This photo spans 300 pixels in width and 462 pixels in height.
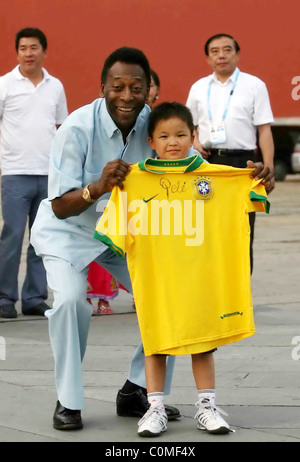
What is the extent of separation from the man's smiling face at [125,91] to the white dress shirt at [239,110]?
11.2ft

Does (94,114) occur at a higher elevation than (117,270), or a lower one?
higher

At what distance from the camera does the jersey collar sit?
4.69m

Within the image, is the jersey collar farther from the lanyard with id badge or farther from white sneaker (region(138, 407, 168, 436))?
the lanyard with id badge

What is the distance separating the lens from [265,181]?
4844 mm

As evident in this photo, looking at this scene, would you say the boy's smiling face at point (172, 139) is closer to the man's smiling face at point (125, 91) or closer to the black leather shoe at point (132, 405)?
the man's smiling face at point (125, 91)

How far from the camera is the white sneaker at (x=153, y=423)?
184 inches

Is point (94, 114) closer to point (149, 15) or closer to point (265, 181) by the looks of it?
point (265, 181)

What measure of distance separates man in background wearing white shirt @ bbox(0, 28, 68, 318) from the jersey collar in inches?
133

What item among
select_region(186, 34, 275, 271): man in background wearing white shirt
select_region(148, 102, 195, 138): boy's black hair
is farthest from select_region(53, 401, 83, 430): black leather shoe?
select_region(186, 34, 275, 271): man in background wearing white shirt

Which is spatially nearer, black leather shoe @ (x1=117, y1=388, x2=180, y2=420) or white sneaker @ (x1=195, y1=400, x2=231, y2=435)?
white sneaker @ (x1=195, y1=400, x2=231, y2=435)

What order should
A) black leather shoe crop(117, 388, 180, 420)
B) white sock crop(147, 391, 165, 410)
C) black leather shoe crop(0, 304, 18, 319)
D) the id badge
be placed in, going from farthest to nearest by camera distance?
the id badge, black leather shoe crop(0, 304, 18, 319), black leather shoe crop(117, 388, 180, 420), white sock crop(147, 391, 165, 410)

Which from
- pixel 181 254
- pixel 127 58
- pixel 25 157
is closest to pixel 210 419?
pixel 181 254
